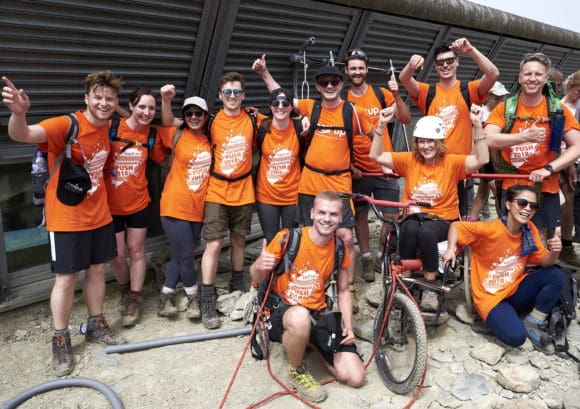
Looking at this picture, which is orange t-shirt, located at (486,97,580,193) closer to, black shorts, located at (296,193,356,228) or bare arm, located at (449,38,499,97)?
bare arm, located at (449,38,499,97)

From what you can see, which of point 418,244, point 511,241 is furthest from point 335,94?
point 511,241

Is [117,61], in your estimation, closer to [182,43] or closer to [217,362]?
[182,43]

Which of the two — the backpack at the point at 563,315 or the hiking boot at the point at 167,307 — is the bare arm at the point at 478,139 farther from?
the hiking boot at the point at 167,307

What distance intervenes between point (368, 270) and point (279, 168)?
1.74 meters

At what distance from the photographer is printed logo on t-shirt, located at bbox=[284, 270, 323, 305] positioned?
383 cm

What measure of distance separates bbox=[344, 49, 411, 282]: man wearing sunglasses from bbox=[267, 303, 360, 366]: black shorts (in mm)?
1743

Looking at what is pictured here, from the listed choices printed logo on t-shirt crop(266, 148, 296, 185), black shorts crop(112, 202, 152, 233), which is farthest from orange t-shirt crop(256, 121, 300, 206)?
black shorts crop(112, 202, 152, 233)

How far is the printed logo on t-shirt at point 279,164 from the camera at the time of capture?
15.8 ft

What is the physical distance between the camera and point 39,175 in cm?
377

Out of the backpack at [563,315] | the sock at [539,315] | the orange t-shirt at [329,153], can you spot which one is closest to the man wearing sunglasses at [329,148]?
the orange t-shirt at [329,153]

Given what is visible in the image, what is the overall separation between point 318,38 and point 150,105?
2701 millimetres

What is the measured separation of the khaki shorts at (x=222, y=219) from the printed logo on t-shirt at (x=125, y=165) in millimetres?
785

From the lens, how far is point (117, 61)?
4.65 meters

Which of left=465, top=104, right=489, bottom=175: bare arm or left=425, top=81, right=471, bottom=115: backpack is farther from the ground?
left=425, top=81, right=471, bottom=115: backpack
